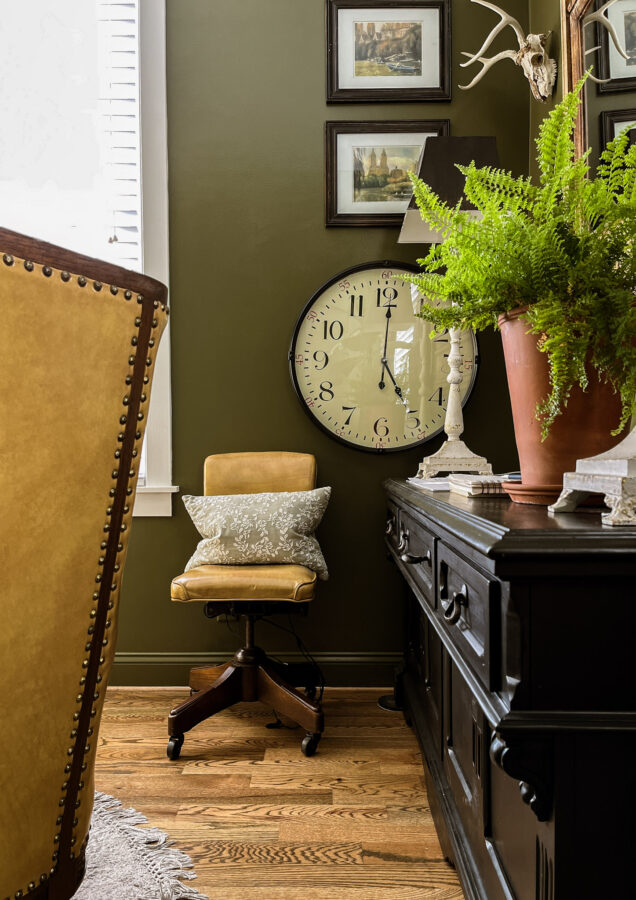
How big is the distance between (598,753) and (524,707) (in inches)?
3.8

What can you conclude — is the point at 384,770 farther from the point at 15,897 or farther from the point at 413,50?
the point at 413,50

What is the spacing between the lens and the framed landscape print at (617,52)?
1.41 m

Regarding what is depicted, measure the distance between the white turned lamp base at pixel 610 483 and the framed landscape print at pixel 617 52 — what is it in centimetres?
Result: 100

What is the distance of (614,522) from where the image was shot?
76 cm

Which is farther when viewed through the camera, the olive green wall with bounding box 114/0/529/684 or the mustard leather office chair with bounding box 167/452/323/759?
the olive green wall with bounding box 114/0/529/684

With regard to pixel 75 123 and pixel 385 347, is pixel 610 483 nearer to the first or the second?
pixel 385 347

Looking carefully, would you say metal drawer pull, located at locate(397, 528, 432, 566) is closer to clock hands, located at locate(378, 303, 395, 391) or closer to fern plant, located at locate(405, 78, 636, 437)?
fern plant, located at locate(405, 78, 636, 437)

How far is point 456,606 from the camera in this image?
1.00 m

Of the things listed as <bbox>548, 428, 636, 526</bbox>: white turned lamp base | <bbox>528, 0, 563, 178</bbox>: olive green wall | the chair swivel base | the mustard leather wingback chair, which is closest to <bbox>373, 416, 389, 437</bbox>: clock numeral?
the chair swivel base

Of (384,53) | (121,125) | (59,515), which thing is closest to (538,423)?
(59,515)

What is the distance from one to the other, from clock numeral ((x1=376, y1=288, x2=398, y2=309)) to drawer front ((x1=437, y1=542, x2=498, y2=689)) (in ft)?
5.18

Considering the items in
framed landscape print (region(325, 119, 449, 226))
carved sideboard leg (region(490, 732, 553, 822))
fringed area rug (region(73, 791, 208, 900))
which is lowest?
fringed area rug (region(73, 791, 208, 900))

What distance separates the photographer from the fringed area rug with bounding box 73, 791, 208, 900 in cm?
136

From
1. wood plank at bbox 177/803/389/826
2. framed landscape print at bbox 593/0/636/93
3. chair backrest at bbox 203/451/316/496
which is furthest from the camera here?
chair backrest at bbox 203/451/316/496
